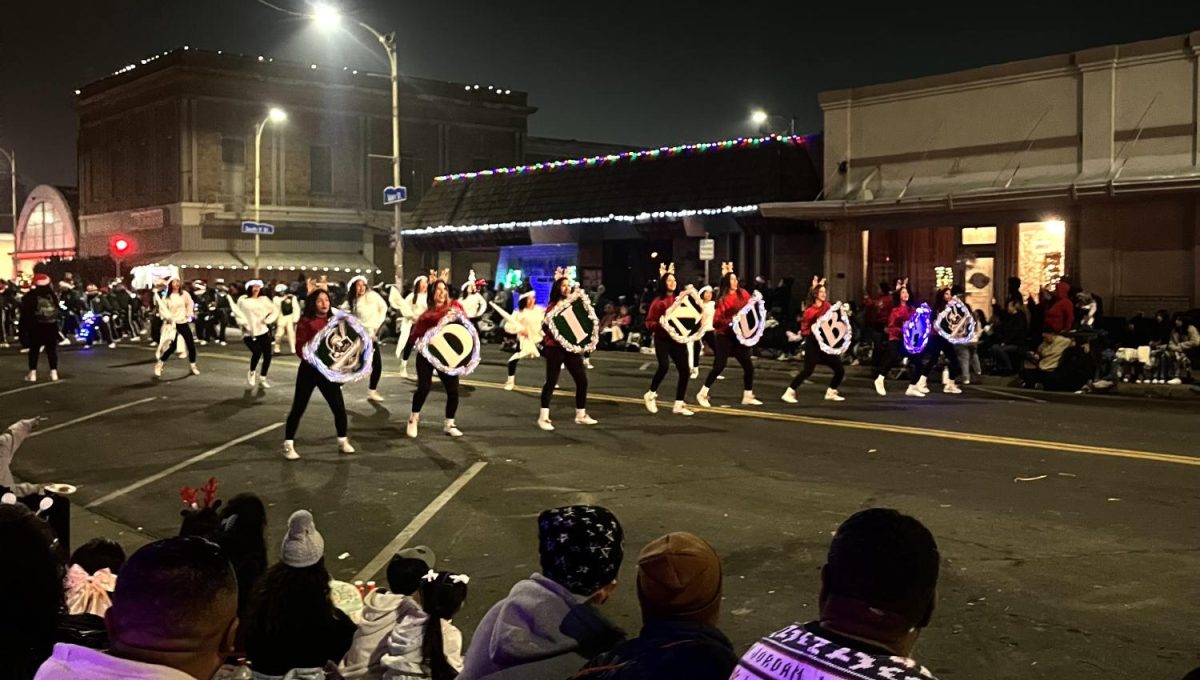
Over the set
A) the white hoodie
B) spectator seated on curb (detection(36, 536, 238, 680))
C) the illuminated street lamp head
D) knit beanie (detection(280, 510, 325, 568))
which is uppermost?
the illuminated street lamp head

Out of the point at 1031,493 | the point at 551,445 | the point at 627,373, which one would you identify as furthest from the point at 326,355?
the point at 627,373

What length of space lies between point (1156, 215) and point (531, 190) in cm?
1978

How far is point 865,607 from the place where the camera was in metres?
2.56

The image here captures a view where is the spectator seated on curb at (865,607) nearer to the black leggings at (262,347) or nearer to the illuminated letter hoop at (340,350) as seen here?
the illuminated letter hoop at (340,350)

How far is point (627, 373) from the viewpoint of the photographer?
22172mm

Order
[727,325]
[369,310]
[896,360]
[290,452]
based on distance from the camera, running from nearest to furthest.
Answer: [290,452] < [727,325] < [369,310] < [896,360]

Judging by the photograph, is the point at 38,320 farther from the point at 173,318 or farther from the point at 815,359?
the point at 815,359

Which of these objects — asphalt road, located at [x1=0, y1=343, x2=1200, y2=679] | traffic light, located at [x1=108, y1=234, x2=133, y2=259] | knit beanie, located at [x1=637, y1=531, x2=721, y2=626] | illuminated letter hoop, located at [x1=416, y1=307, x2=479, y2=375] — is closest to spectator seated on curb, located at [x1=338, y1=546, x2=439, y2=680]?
asphalt road, located at [x1=0, y1=343, x2=1200, y2=679]

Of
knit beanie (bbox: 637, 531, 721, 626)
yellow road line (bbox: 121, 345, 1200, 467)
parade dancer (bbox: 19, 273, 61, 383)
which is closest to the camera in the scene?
knit beanie (bbox: 637, 531, 721, 626)

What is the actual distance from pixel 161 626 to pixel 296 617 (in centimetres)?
193

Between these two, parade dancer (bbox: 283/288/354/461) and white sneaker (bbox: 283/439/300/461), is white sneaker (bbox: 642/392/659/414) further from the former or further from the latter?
white sneaker (bbox: 283/439/300/461)

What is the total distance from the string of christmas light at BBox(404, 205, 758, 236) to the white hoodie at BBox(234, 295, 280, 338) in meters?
14.5

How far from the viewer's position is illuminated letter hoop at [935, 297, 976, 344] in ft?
59.4

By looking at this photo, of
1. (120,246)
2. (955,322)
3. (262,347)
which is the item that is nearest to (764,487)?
(955,322)
